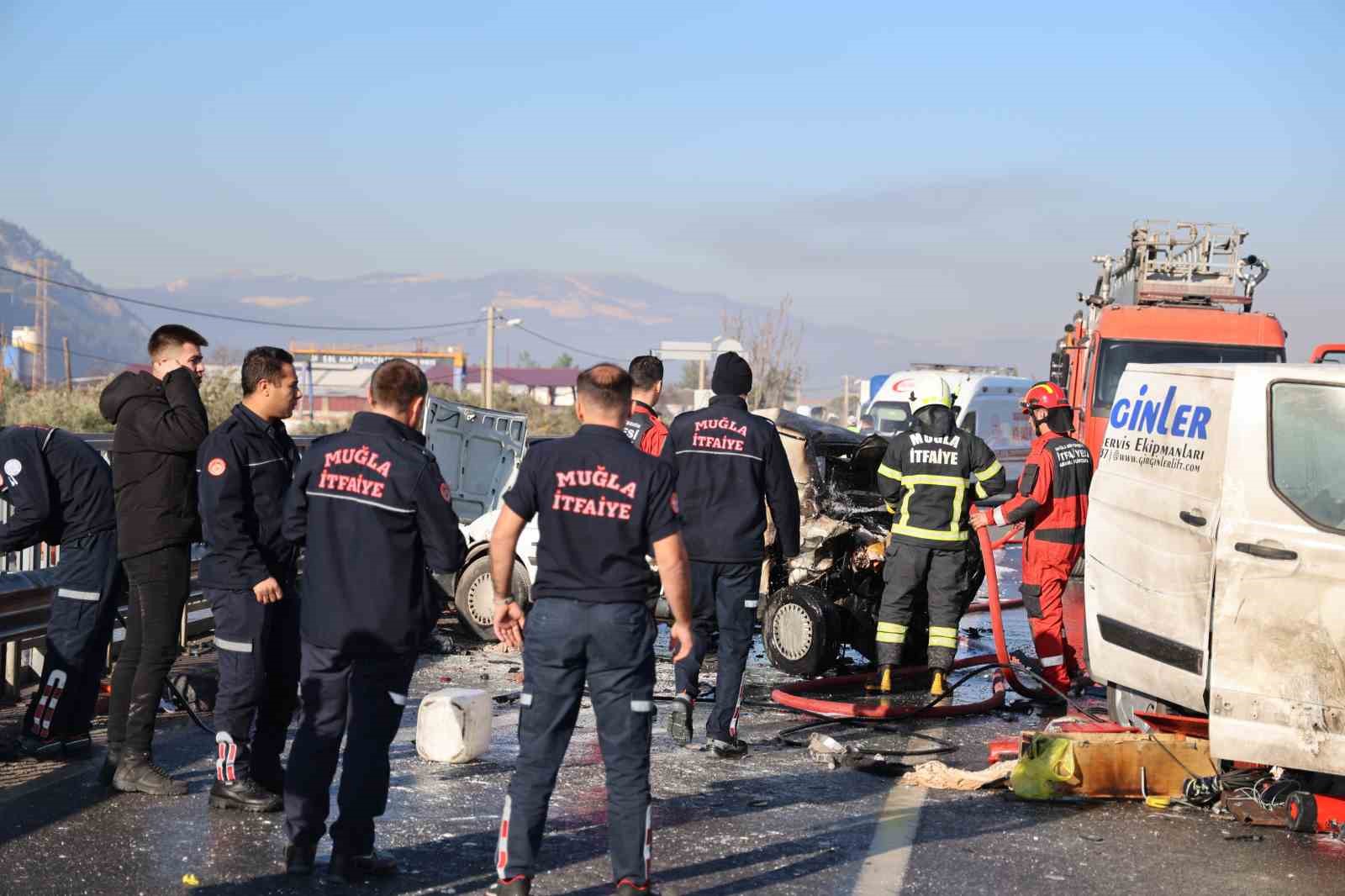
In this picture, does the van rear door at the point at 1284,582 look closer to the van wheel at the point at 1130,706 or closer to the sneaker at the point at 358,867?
the van wheel at the point at 1130,706

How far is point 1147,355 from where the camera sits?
1647 centimetres

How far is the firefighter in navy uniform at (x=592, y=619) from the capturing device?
181 inches

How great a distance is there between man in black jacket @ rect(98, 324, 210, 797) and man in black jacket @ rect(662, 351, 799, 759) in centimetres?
246

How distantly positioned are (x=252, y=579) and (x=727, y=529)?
255cm

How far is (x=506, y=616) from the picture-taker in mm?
4738

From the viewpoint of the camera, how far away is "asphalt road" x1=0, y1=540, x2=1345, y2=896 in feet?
16.5

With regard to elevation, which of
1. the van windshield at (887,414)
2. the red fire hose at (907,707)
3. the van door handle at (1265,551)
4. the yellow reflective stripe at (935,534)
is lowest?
the red fire hose at (907,707)

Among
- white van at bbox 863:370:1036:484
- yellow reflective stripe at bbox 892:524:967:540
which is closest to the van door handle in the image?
yellow reflective stripe at bbox 892:524:967:540

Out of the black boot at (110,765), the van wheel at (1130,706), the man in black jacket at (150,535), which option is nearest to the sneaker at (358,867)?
the man in black jacket at (150,535)

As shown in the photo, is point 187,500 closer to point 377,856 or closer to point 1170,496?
point 377,856

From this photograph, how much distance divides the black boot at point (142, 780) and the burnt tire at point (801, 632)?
461 centimetres

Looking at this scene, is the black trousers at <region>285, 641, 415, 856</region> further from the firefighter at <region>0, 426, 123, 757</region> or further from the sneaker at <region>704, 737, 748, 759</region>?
the sneaker at <region>704, 737, 748, 759</region>

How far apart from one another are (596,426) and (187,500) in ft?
7.57

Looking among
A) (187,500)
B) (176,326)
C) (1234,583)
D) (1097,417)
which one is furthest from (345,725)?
(1097,417)
